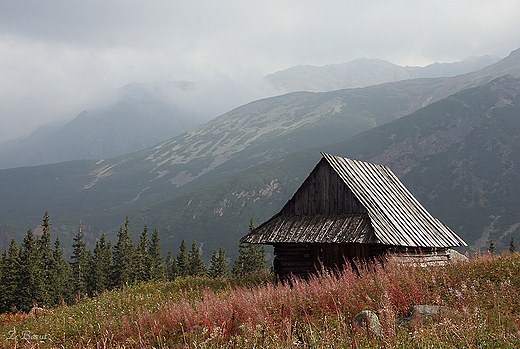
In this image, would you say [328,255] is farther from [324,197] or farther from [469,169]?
[469,169]

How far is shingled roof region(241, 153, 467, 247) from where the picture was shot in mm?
16875

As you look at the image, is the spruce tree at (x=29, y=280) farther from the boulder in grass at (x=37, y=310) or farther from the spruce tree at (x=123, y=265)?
the boulder in grass at (x=37, y=310)

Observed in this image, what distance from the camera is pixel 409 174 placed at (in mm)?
181375

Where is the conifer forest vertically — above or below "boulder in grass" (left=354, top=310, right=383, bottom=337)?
below

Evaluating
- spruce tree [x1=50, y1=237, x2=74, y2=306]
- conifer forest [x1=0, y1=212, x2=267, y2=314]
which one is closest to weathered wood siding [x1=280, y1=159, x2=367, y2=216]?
conifer forest [x1=0, y1=212, x2=267, y2=314]

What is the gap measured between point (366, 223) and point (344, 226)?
3.45ft

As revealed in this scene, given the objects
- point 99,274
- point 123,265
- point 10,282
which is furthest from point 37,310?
point 99,274

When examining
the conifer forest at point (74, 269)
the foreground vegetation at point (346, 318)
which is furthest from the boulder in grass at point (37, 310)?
the conifer forest at point (74, 269)

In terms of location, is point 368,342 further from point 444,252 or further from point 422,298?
point 444,252

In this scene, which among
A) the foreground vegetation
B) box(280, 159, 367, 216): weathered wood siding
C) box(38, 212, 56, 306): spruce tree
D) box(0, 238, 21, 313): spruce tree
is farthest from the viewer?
box(38, 212, 56, 306): spruce tree

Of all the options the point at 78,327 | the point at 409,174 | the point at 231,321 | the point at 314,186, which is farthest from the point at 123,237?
the point at 409,174

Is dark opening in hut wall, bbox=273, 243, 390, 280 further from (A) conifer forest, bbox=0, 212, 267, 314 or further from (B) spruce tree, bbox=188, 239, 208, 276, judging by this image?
(B) spruce tree, bbox=188, 239, 208, 276

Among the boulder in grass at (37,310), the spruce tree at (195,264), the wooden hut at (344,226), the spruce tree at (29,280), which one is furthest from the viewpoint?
the spruce tree at (195,264)

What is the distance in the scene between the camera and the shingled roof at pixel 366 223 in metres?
16.9
